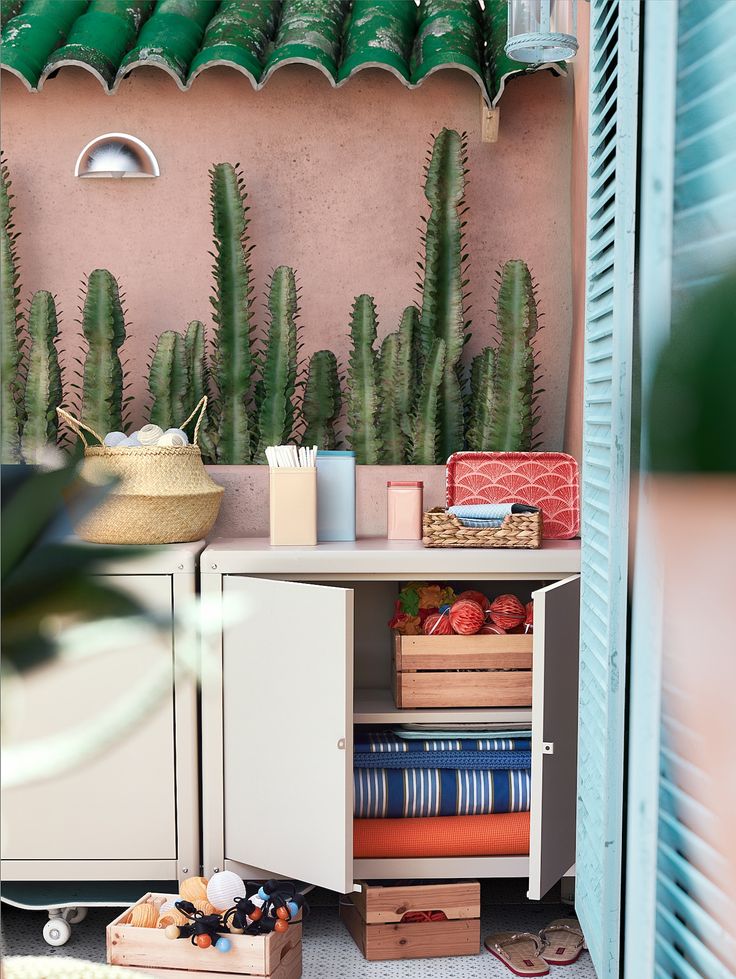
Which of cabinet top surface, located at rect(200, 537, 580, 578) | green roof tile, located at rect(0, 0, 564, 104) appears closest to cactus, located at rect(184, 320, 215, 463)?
cabinet top surface, located at rect(200, 537, 580, 578)

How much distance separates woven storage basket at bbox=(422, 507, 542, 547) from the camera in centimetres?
247

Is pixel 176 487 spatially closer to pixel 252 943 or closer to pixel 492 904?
pixel 252 943

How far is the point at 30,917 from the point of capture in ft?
8.50

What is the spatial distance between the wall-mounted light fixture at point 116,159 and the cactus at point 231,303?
8.5 inches

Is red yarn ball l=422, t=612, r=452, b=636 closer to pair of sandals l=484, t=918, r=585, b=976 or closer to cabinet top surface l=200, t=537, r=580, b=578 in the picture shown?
cabinet top surface l=200, t=537, r=580, b=578

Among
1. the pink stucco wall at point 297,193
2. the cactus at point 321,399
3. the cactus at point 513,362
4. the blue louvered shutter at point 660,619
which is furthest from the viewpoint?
the pink stucco wall at point 297,193

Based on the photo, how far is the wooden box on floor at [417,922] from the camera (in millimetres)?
2334

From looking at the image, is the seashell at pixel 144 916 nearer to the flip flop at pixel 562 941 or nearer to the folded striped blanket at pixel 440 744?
the folded striped blanket at pixel 440 744

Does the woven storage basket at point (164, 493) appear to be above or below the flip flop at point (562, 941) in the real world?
above

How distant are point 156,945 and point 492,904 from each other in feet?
3.21

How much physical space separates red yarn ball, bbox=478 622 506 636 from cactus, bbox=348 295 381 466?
614mm

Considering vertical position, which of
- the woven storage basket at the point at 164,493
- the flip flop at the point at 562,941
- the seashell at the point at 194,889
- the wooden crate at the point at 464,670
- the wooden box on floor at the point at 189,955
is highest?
the woven storage basket at the point at 164,493

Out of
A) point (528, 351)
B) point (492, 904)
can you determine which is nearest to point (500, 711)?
point (492, 904)

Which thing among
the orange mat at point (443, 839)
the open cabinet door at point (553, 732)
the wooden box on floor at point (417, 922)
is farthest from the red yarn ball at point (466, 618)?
the wooden box on floor at point (417, 922)
